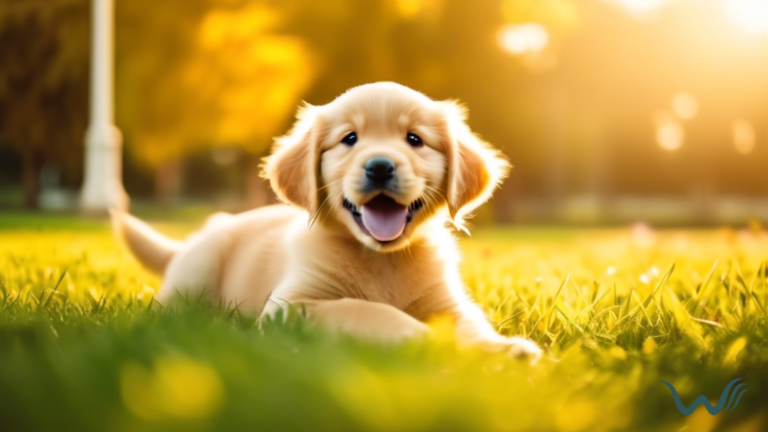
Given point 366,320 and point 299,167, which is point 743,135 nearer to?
point 299,167

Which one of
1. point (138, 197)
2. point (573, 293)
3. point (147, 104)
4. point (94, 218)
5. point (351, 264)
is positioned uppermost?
point (351, 264)

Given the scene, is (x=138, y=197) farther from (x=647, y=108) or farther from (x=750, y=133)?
(x=750, y=133)

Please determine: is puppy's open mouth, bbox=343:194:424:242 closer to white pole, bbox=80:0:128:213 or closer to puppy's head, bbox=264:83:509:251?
puppy's head, bbox=264:83:509:251

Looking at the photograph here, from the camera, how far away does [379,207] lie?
8.70 feet

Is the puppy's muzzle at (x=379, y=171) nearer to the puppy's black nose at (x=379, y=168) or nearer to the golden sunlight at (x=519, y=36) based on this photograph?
the puppy's black nose at (x=379, y=168)

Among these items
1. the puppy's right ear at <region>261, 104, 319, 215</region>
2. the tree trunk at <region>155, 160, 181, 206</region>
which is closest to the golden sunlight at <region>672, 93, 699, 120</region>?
the tree trunk at <region>155, 160, 181, 206</region>

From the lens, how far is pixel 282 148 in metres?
3.11

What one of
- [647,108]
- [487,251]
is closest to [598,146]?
[647,108]

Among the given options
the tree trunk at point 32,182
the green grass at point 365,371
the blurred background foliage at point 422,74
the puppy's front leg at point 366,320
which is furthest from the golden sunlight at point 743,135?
the tree trunk at point 32,182

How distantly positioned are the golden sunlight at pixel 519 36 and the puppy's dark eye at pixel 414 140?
1267 centimetres

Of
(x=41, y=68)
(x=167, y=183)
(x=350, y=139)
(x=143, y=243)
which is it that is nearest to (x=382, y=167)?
(x=350, y=139)

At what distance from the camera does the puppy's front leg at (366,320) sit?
2217 mm

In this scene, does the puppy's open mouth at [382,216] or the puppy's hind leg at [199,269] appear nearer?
the puppy's open mouth at [382,216]

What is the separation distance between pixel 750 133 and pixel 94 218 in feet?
56.4
